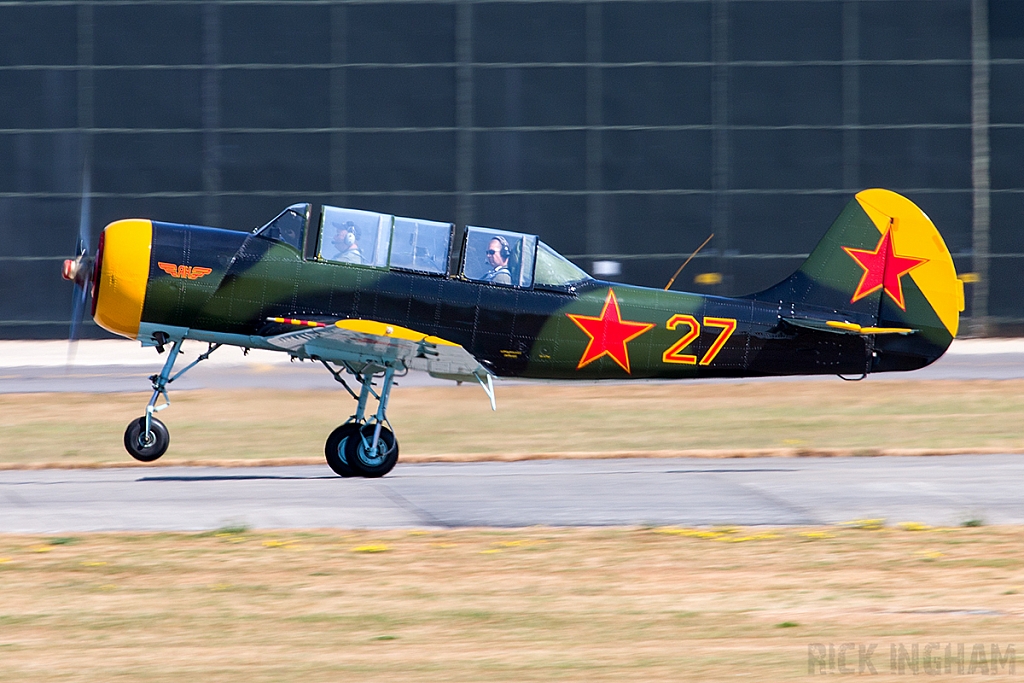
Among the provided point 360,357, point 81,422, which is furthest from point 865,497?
point 81,422

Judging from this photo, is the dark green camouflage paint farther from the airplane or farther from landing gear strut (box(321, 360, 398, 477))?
landing gear strut (box(321, 360, 398, 477))

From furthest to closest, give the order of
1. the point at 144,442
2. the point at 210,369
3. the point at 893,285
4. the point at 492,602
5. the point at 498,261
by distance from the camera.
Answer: the point at 210,369 → the point at 893,285 → the point at 498,261 → the point at 144,442 → the point at 492,602

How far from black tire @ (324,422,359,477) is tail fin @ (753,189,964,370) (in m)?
4.75

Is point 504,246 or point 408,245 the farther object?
point 504,246

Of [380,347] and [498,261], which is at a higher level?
[498,261]

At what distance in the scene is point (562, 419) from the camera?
1977 centimetres

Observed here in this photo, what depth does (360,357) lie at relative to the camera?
45.8ft

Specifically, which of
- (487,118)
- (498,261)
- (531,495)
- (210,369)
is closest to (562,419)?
(498,261)

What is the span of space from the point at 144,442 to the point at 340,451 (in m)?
2.04

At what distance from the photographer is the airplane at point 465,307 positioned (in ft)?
44.4

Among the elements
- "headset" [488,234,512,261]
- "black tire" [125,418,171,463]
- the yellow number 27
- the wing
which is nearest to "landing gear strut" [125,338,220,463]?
"black tire" [125,418,171,463]

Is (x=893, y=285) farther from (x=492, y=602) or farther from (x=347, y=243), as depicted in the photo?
(x=492, y=602)

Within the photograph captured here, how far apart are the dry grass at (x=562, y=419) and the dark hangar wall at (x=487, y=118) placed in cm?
817

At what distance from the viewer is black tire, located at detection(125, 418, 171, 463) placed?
13.9 m
